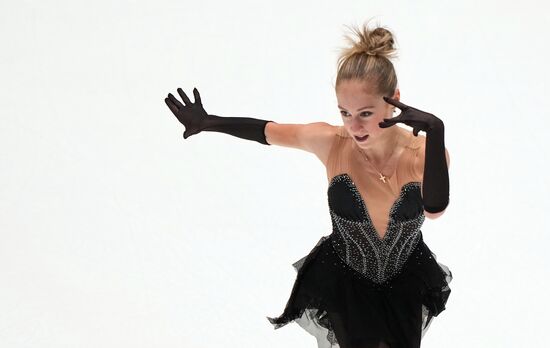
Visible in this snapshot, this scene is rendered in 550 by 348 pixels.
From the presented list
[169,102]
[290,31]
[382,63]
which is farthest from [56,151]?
[382,63]

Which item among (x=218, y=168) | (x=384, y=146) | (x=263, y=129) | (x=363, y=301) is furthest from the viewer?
(x=218, y=168)

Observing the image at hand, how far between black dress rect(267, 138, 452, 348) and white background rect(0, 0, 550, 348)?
3.48 feet

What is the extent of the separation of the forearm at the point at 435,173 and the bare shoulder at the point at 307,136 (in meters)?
0.58

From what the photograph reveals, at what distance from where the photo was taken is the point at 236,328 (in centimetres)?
464

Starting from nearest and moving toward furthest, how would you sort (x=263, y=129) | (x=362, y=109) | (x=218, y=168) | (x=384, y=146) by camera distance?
(x=362, y=109), (x=384, y=146), (x=263, y=129), (x=218, y=168)

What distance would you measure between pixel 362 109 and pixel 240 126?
637 mm

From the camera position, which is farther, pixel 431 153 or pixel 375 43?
pixel 375 43

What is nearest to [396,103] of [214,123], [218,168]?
[214,123]

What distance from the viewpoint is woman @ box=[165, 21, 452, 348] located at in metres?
3.16

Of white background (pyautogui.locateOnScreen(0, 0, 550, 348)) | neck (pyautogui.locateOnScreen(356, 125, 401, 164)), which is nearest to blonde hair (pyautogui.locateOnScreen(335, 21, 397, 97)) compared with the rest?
neck (pyautogui.locateOnScreen(356, 125, 401, 164))

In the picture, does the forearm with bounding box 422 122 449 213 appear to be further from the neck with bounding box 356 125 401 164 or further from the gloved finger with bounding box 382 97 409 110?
the neck with bounding box 356 125 401 164

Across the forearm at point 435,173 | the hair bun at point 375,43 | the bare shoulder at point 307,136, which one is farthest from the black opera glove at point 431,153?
the bare shoulder at point 307,136

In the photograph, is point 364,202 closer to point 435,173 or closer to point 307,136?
point 307,136

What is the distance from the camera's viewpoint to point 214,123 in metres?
3.64
